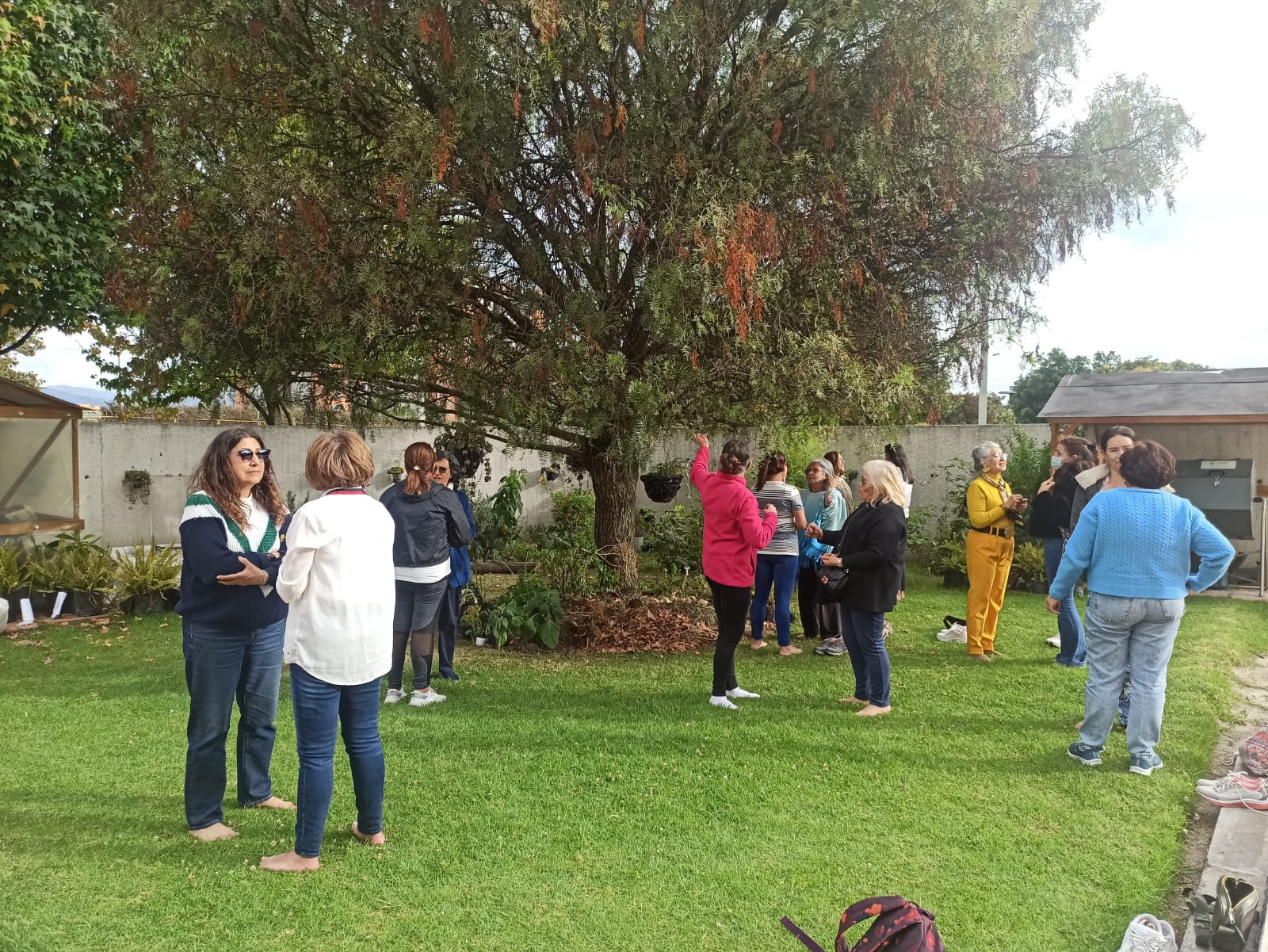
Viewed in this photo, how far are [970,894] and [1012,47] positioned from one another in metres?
5.31

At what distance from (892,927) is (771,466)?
4.87 m

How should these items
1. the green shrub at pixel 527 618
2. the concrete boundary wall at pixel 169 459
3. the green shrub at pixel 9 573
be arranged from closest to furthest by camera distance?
the green shrub at pixel 527 618 < the green shrub at pixel 9 573 < the concrete boundary wall at pixel 169 459

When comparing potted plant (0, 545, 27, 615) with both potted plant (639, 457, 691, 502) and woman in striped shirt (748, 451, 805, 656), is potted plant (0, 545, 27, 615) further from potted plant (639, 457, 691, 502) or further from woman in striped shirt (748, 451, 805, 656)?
woman in striped shirt (748, 451, 805, 656)

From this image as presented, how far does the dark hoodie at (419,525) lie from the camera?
584 centimetres

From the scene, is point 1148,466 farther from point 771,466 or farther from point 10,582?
point 10,582

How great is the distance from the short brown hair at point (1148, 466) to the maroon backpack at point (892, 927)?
9.95 feet

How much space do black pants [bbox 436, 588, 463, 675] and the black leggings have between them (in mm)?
370

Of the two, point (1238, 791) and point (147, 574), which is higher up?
point (147, 574)

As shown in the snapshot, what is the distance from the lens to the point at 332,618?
11.6 feet

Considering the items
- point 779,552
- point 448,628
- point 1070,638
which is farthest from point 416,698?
point 1070,638

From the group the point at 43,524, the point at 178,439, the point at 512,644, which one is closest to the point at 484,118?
A: the point at 512,644

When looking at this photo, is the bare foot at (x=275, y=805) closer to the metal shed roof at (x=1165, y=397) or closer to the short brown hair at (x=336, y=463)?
the short brown hair at (x=336, y=463)

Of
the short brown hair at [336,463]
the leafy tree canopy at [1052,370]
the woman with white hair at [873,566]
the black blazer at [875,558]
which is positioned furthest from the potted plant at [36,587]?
the leafy tree canopy at [1052,370]

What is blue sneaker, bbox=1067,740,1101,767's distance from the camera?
16.3 ft
